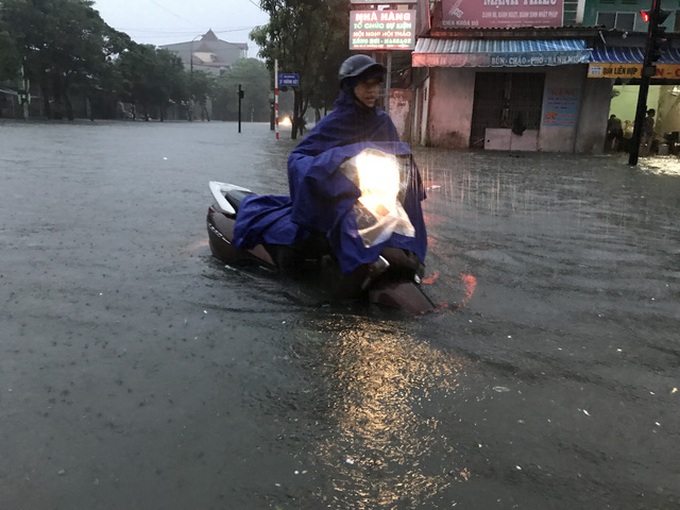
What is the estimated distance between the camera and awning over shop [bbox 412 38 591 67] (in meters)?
17.4

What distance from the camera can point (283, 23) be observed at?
2284cm

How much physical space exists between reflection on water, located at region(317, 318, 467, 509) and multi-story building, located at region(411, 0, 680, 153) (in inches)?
649

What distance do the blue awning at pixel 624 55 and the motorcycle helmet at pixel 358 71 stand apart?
1689 centimetres

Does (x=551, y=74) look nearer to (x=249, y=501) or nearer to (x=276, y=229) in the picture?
(x=276, y=229)

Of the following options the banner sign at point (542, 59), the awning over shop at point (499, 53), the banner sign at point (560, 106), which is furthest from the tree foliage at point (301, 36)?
the banner sign at point (560, 106)

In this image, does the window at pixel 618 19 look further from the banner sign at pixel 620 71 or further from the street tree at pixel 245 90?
the street tree at pixel 245 90

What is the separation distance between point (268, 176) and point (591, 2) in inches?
675

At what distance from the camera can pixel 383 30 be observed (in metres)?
20.3

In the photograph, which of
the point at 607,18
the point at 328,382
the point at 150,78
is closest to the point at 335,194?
the point at 328,382

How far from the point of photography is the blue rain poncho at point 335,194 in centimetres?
332

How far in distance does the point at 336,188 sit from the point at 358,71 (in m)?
0.68

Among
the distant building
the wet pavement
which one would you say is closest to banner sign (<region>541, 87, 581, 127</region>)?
the wet pavement

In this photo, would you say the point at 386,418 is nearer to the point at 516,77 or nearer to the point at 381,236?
the point at 381,236

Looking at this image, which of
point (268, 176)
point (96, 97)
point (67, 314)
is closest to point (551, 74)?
point (268, 176)
